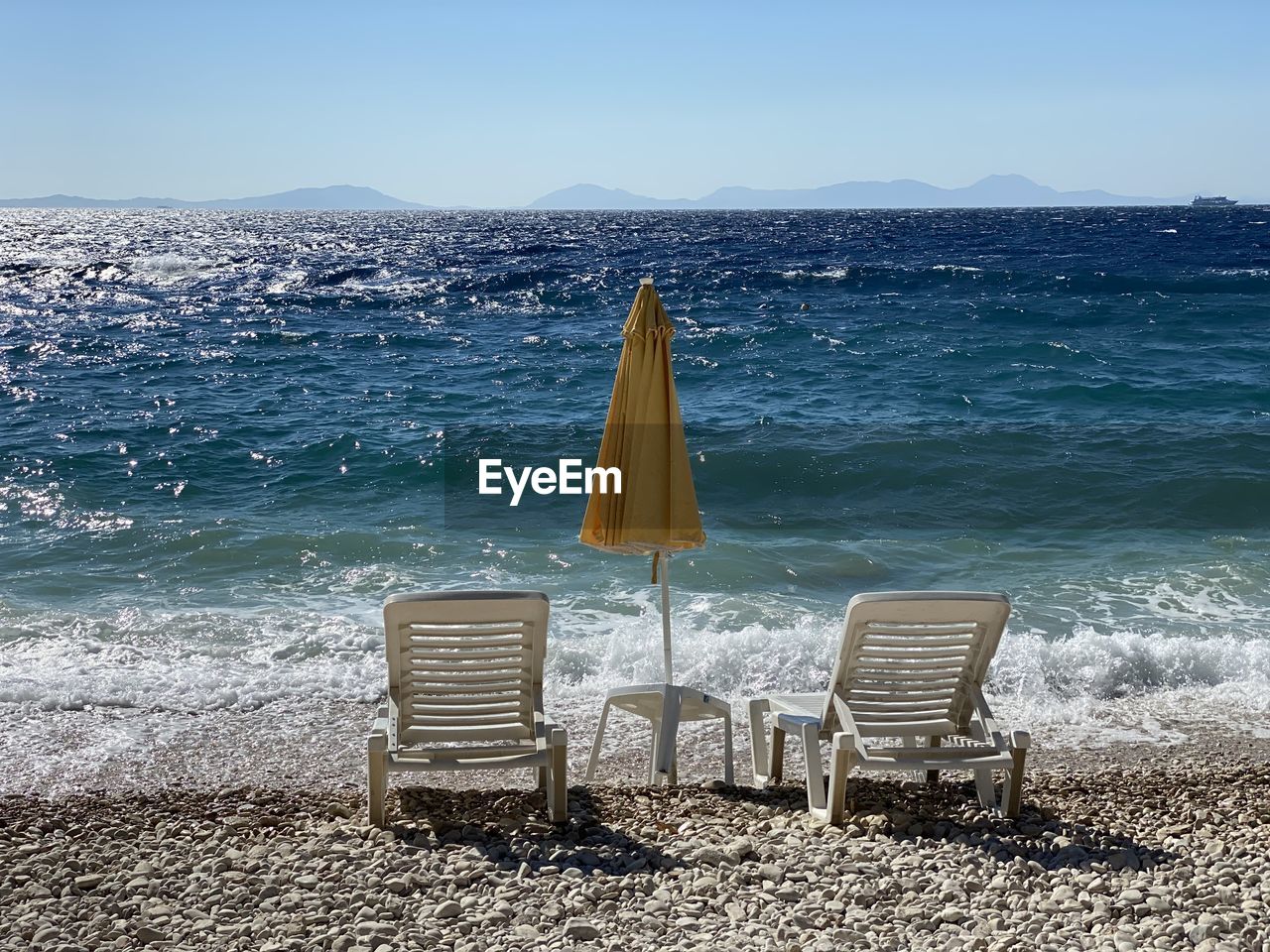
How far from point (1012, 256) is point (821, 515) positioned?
28.8 meters

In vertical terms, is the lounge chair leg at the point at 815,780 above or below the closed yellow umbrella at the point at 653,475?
below

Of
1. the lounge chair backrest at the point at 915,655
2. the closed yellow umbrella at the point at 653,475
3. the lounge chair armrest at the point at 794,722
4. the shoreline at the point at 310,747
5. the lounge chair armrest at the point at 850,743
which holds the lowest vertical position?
the shoreline at the point at 310,747

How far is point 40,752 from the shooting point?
649 centimetres

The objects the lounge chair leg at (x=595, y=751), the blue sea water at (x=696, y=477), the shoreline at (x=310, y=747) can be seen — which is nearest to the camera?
the lounge chair leg at (x=595, y=751)

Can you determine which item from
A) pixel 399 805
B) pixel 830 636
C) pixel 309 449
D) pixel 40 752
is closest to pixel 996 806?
pixel 399 805

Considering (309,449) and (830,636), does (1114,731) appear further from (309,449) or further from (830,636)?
(309,449)

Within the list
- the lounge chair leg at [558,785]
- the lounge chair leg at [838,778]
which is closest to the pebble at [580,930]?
the lounge chair leg at [558,785]

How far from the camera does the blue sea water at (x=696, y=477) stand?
820 centimetres

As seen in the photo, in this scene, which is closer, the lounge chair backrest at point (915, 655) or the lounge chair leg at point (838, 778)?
the lounge chair leg at point (838, 778)

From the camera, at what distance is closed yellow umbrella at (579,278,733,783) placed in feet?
17.9

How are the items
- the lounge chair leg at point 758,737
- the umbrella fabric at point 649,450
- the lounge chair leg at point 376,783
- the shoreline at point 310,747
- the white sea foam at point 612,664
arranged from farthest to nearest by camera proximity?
the white sea foam at point 612,664
the shoreline at point 310,747
the lounge chair leg at point 758,737
the umbrella fabric at point 649,450
the lounge chair leg at point 376,783

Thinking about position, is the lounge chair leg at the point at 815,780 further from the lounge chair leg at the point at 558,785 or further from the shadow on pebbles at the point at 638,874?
the lounge chair leg at the point at 558,785

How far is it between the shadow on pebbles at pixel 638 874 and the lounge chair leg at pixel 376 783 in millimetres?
81

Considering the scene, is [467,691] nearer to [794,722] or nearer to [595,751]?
[595,751]
